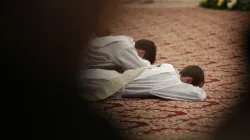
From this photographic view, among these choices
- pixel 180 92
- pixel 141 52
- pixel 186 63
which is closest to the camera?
pixel 180 92

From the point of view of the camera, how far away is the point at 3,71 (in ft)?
1.27

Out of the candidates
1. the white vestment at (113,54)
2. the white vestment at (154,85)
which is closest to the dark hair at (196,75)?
the white vestment at (154,85)

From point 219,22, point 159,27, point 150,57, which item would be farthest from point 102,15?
point 219,22

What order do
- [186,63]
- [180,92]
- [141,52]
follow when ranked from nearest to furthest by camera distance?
[180,92], [141,52], [186,63]

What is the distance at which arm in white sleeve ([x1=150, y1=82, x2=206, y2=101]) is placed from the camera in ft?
3.67

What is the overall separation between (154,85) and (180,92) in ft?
0.23

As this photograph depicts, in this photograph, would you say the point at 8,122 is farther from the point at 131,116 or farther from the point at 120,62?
the point at 120,62

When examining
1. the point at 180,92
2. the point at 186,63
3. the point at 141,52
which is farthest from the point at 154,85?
the point at 186,63

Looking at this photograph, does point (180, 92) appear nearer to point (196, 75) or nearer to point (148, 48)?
point (196, 75)

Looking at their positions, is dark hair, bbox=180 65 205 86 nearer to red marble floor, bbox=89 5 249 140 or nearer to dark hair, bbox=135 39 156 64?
red marble floor, bbox=89 5 249 140

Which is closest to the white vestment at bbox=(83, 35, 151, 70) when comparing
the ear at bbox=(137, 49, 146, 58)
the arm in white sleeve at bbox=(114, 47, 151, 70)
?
the arm in white sleeve at bbox=(114, 47, 151, 70)

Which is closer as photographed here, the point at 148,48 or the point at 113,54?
the point at 113,54

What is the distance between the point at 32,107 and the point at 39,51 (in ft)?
0.21

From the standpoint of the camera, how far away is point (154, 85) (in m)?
1.15
